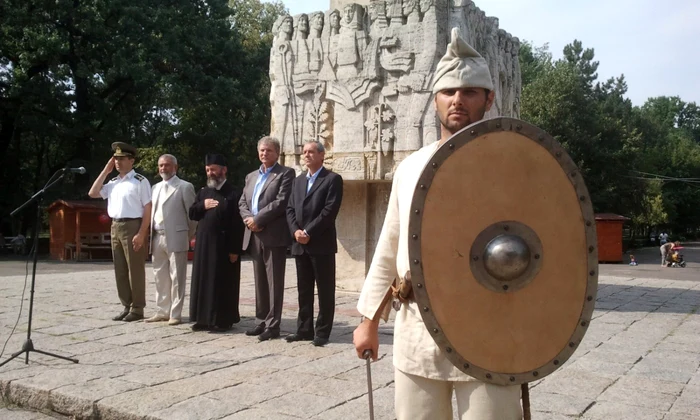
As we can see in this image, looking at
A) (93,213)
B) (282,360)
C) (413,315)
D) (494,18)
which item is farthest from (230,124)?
(413,315)

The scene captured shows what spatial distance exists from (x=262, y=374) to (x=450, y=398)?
2.64 m

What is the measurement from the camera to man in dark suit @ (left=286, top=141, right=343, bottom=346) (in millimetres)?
5789

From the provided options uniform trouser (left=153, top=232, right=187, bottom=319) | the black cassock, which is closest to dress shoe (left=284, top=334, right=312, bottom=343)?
the black cassock

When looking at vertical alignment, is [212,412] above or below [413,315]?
below

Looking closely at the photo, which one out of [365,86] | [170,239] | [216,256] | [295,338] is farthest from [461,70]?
[365,86]

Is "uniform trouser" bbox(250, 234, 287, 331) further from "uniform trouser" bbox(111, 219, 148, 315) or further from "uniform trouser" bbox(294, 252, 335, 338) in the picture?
"uniform trouser" bbox(111, 219, 148, 315)

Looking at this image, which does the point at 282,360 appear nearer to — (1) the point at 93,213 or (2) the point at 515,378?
(2) the point at 515,378

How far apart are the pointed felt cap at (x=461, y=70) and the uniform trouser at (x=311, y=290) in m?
3.71

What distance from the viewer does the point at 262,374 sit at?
4625mm

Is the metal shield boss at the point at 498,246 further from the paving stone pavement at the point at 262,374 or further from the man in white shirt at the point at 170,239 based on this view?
the man in white shirt at the point at 170,239

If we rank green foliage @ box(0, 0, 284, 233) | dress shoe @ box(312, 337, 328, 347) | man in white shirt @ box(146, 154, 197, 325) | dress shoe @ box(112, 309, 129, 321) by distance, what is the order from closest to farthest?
1. dress shoe @ box(312, 337, 328, 347)
2. man in white shirt @ box(146, 154, 197, 325)
3. dress shoe @ box(112, 309, 129, 321)
4. green foliage @ box(0, 0, 284, 233)

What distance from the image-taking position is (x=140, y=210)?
22.5 ft

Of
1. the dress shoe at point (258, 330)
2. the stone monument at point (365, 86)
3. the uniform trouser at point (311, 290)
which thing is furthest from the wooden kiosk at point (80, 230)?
the uniform trouser at point (311, 290)

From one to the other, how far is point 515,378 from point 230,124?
21.5 m
